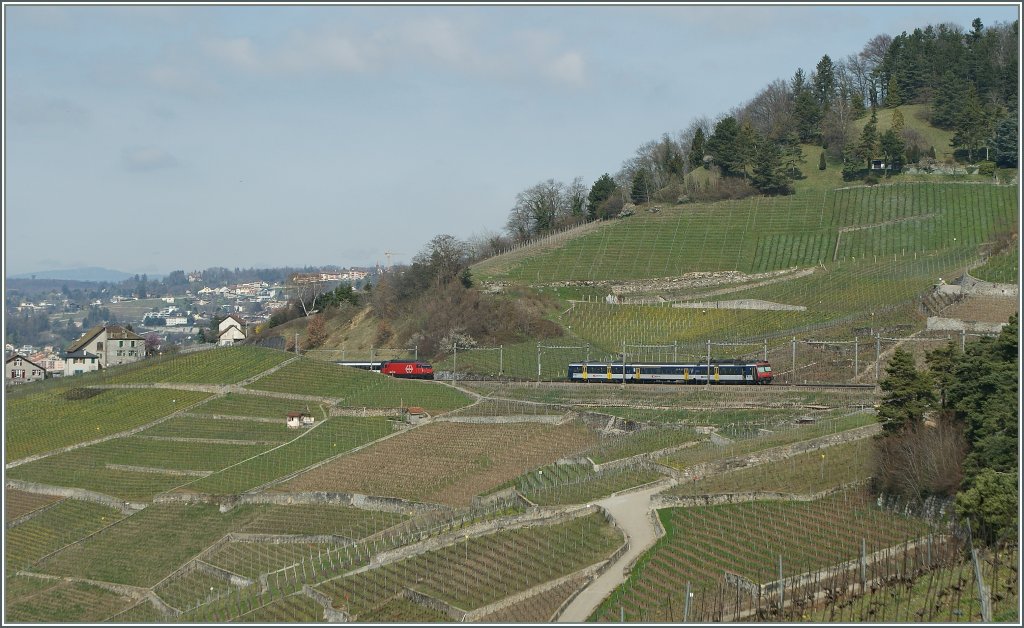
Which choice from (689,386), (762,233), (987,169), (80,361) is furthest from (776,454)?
(80,361)

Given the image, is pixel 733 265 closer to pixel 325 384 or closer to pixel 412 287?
pixel 412 287

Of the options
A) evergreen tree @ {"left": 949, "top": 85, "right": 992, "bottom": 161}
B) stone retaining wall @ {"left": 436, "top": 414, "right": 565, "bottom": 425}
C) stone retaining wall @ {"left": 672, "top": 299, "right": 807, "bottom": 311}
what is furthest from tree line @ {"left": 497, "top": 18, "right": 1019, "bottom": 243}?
stone retaining wall @ {"left": 436, "top": 414, "right": 565, "bottom": 425}

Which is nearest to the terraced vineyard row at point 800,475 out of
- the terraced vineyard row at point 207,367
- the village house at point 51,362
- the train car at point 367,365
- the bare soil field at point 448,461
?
the bare soil field at point 448,461

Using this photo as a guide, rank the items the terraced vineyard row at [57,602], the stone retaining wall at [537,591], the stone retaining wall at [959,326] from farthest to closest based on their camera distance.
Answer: the stone retaining wall at [959,326] → the terraced vineyard row at [57,602] → the stone retaining wall at [537,591]

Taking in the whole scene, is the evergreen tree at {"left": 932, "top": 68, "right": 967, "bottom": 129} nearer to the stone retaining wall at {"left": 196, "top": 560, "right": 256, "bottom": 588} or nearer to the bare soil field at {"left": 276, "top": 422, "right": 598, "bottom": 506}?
the bare soil field at {"left": 276, "top": 422, "right": 598, "bottom": 506}

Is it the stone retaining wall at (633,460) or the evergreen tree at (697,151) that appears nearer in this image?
the stone retaining wall at (633,460)

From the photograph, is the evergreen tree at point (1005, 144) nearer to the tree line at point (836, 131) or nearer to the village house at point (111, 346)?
the tree line at point (836, 131)
